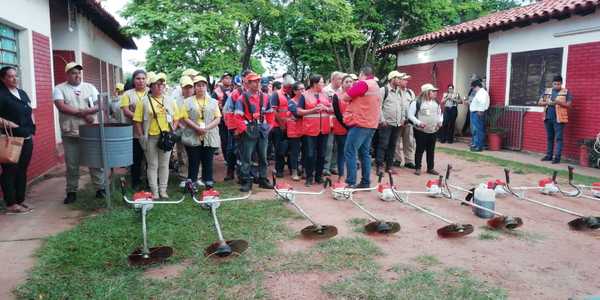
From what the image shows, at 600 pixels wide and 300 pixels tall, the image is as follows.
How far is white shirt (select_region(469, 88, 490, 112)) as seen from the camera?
12.4 metres

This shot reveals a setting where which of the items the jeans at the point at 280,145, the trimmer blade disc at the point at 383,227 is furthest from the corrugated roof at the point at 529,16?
the trimmer blade disc at the point at 383,227

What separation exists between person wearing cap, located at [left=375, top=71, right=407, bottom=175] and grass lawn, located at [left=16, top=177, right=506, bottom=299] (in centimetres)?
331

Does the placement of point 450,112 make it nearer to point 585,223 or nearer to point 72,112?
point 585,223

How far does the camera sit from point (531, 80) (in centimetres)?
1166

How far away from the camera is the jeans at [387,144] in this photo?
862 cm

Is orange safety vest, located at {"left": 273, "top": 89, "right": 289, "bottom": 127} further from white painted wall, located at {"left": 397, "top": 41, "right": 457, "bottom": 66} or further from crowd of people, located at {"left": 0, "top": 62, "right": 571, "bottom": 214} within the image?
white painted wall, located at {"left": 397, "top": 41, "right": 457, "bottom": 66}

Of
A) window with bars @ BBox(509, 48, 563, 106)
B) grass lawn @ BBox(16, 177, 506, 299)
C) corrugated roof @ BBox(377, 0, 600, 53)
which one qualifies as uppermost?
corrugated roof @ BBox(377, 0, 600, 53)

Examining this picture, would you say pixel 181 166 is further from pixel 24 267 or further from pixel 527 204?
pixel 527 204

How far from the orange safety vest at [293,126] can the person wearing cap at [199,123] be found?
1361 millimetres

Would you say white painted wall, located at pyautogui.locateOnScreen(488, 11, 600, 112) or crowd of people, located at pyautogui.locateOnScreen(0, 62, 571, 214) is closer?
crowd of people, located at pyautogui.locateOnScreen(0, 62, 571, 214)

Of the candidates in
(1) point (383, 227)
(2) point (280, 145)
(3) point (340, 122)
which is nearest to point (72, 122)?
(2) point (280, 145)

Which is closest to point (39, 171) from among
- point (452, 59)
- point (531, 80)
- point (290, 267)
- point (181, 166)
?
point (181, 166)

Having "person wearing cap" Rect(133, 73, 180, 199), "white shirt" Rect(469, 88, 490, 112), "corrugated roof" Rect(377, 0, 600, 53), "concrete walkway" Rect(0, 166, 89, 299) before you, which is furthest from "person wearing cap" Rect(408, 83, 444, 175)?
"concrete walkway" Rect(0, 166, 89, 299)

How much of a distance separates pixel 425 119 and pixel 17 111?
20.0 ft
